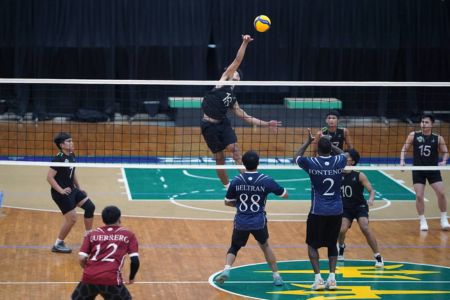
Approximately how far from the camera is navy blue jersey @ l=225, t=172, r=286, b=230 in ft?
41.2

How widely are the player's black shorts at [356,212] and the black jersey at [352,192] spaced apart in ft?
0.14

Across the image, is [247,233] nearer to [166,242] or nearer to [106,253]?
[106,253]

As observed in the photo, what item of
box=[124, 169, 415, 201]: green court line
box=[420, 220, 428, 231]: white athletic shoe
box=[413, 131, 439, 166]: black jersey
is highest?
box=[413, 131, 439, 166]: black jersey

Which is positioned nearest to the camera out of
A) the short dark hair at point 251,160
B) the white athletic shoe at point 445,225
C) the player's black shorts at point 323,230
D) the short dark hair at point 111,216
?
the short dark hair at point 111,216

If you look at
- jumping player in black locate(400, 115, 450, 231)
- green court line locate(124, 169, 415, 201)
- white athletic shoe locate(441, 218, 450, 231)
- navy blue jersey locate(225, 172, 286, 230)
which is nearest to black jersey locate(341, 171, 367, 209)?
navy blue jersey locate(225, 172, 286, 230)

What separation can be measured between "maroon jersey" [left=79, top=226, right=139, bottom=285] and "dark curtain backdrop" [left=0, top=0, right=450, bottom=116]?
1879 cm

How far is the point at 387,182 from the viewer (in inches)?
859

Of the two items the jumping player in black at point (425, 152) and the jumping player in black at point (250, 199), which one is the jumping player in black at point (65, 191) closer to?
the jumping player in black at point (250, 199)

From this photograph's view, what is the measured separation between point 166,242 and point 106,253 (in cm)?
561

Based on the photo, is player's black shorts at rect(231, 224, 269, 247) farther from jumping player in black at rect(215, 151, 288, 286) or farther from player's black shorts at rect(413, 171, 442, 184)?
player's black shorts at rect(413, 171, 442, 184)

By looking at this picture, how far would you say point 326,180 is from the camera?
12.6 metres

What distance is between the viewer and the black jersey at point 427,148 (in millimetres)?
16531

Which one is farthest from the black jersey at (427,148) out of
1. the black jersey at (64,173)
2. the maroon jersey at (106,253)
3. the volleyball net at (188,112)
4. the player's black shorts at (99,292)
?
the volleyball net at (188,112)

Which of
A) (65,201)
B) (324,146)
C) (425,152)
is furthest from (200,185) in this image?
(324,146)
